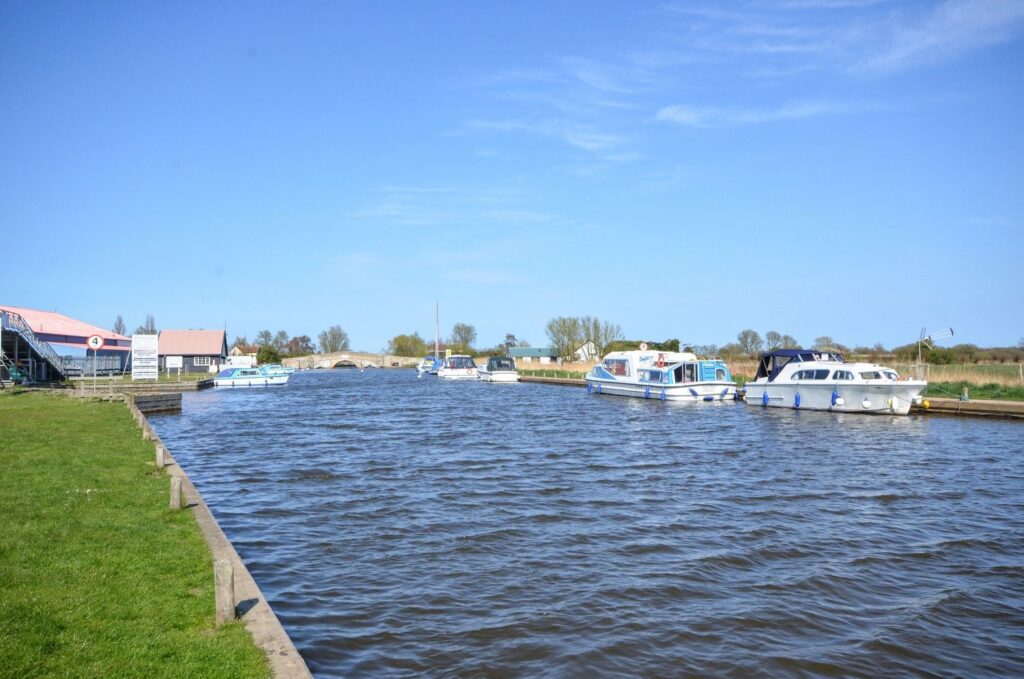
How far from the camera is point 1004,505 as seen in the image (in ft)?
52.5

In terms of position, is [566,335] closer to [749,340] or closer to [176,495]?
[749,340]

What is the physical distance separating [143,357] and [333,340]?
441 ft

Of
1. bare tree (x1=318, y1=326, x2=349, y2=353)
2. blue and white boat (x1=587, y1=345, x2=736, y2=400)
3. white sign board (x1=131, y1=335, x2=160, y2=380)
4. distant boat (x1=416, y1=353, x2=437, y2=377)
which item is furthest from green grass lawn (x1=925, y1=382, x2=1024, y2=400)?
bare tree (x1=318, y1=326, x2=349, y2=353)

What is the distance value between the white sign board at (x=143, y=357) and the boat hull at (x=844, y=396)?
3791cm

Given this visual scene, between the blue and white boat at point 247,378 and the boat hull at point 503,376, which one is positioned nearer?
the blue and white boat at point 247,378

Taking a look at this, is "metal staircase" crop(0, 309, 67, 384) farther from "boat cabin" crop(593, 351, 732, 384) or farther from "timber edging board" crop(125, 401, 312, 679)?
"timber edging board" crop(125, 401, 312, 679)

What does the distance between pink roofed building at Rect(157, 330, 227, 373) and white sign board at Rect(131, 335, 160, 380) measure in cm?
5088

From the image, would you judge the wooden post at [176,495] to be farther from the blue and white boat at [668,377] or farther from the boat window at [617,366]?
the boat window at [617,366]

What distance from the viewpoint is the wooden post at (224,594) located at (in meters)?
7.09

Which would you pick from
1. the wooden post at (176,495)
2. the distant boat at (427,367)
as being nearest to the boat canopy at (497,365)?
the distant boat at (427,367)

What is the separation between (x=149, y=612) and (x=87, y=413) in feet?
74.5

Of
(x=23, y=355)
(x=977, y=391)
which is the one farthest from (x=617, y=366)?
(x=23, y=355)

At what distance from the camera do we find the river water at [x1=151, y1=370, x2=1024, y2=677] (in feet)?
27.9

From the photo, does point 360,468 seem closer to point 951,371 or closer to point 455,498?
point 455,498
